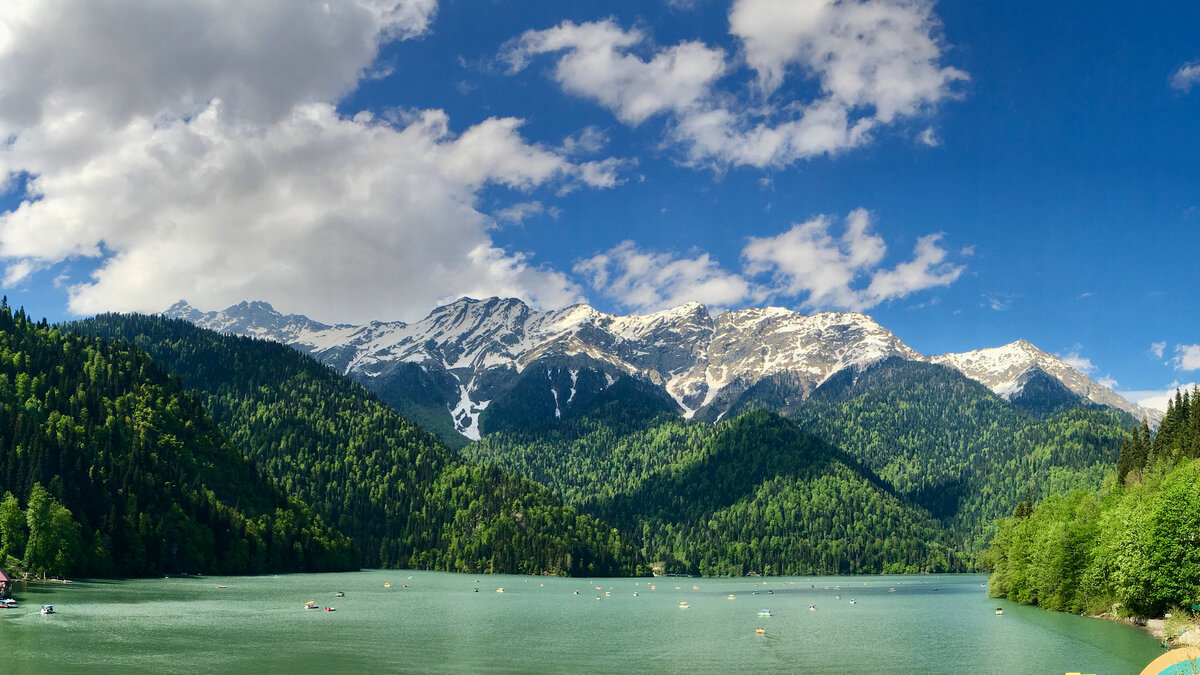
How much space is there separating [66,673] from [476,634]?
50.2 m

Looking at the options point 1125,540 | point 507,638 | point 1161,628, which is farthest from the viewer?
point 507,638

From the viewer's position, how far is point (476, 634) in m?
114

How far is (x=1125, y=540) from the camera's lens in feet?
351

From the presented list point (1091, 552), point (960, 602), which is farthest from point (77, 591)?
point (960, 602)

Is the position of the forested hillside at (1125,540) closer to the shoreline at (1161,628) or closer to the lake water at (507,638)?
the shoreline at (1161,628)

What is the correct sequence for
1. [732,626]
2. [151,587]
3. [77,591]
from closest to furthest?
[732,626] → [77,591] → [151,587]

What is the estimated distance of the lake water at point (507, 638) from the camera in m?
84.4

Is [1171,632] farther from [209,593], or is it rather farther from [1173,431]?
[209,593]

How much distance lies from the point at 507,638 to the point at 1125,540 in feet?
228

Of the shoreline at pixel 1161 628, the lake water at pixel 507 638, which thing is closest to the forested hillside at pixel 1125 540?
the shoreline at pixel 1161 628

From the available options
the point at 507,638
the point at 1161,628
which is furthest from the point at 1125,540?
the point at 507,638

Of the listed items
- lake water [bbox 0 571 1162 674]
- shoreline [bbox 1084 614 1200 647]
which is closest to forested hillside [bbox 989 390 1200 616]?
shoreline [bbox 1084 614 1200 647]

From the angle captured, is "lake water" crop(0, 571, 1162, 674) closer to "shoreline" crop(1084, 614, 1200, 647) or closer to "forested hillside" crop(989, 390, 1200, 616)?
"shoreline" crop(1084, 614, 1200, 647)

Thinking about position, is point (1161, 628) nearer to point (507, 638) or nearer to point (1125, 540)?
point (1125, 540)
